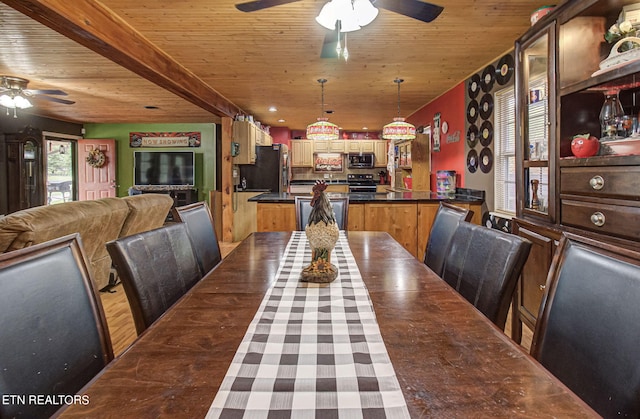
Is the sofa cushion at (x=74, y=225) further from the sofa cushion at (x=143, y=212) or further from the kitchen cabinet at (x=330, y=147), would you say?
the kitchen cabinet at (x=330, y=147)

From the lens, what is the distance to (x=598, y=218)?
1.90 m

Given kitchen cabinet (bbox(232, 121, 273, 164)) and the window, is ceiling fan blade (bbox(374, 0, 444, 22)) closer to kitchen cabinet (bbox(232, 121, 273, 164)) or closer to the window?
the window

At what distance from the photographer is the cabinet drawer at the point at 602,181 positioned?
66.9 inches

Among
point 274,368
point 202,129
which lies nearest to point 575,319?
point 274,368

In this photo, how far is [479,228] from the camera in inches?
56.3

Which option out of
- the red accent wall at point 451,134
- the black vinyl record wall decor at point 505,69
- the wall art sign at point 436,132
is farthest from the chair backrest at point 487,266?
the wall art sign at point 436,132

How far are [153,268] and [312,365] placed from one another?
0.80 meters

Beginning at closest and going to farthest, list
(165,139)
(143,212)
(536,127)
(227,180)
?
(536,127)
(143,212)
(227,180)
(165,139)

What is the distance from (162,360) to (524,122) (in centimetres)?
269

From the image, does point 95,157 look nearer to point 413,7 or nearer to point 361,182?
point 361,182

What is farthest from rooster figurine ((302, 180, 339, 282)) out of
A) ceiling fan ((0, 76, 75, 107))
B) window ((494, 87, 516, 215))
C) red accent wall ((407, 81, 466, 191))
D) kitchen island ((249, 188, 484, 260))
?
ceiling fan ((0, 76, 75, 107))

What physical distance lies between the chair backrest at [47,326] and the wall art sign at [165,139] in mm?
7744

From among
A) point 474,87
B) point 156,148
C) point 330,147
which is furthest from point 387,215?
point 156,148

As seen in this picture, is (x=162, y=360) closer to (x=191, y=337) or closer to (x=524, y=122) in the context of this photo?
(x=191, y=337)
